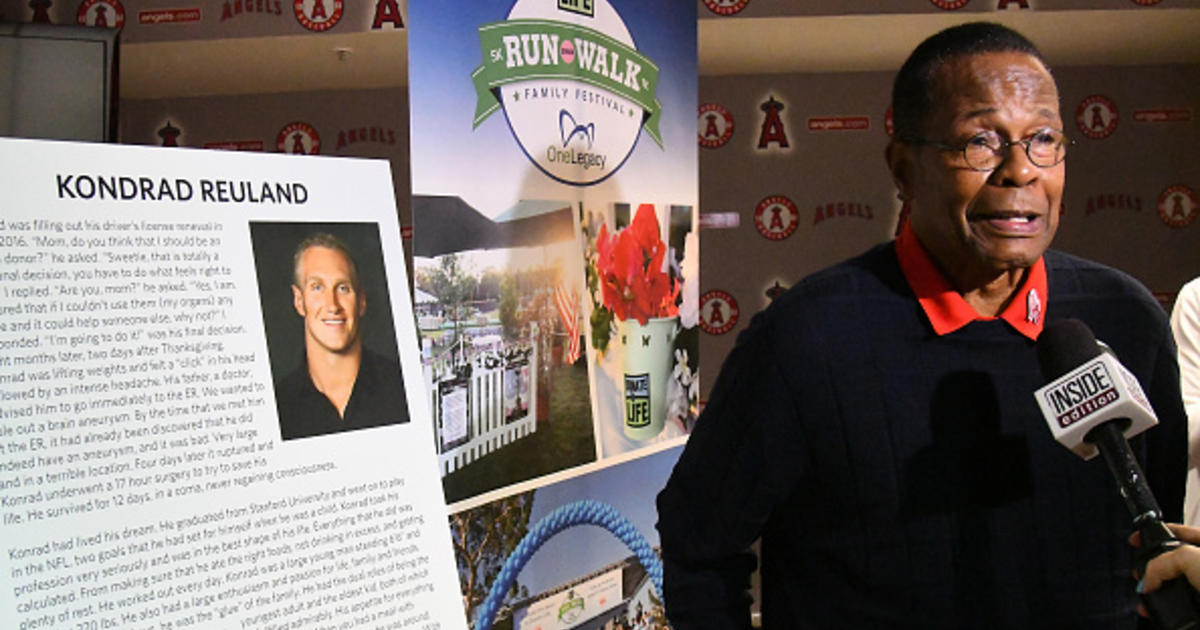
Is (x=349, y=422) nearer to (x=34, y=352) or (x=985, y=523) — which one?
(x=34, y=352)

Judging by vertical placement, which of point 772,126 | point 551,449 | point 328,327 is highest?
point 772,126

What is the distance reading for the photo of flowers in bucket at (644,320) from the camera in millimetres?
1948

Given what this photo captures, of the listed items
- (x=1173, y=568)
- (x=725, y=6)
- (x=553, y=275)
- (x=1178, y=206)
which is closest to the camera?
(x=1173, y=568)

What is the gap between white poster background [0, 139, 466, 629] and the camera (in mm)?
828

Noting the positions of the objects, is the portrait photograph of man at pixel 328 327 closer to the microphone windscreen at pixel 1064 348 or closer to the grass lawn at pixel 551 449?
the grass lawn at pixel 551 449

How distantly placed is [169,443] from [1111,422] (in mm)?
904

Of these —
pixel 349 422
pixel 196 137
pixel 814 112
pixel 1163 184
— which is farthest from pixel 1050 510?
pixel 196 137

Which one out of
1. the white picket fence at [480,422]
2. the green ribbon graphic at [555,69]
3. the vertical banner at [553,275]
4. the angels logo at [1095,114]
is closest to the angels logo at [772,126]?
the angels logo at [1095,114]

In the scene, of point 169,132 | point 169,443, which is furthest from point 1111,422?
point 169,132

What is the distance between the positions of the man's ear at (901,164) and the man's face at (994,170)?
48 mm

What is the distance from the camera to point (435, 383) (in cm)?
159

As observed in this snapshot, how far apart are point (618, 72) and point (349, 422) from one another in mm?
1148

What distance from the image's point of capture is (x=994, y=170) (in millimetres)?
1268

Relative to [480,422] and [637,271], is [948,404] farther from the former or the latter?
[637,271]
